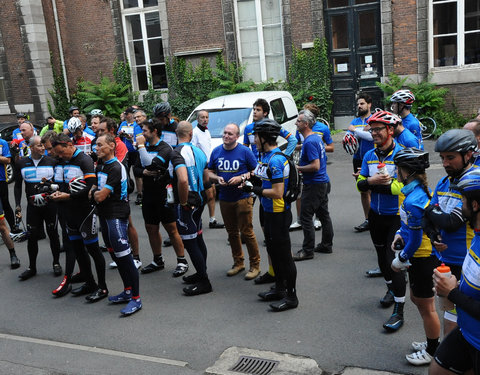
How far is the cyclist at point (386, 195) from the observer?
5023 millimetres

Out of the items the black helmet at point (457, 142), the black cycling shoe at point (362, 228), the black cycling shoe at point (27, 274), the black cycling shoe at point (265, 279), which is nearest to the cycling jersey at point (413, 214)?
the black helmet at point (457, 142)

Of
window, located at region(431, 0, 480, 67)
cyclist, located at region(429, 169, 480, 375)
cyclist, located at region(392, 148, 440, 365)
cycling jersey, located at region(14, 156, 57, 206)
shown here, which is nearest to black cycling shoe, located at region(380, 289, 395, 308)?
cyclist, located at region(392, 148, 440, 365)

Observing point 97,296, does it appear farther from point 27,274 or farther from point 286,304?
point 286,304

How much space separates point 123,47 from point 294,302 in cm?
1576

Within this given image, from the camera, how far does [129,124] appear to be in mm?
11484

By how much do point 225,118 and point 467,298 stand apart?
905cm

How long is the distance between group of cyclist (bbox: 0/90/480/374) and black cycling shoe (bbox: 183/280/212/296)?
14 mm

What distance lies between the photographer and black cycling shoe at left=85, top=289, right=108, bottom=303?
649 centimetres

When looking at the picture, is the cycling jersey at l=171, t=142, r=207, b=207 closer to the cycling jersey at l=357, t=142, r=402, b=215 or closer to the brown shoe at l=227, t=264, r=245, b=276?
the brown shoe at l=227, t=264, r=245, b=276

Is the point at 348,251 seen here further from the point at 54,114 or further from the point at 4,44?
the point at 4,44

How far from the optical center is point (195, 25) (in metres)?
17.8

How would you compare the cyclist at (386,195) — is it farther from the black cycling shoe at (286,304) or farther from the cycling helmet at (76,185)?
the cycling helmet at (76,185)

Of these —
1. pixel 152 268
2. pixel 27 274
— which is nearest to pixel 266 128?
pixel 152 268

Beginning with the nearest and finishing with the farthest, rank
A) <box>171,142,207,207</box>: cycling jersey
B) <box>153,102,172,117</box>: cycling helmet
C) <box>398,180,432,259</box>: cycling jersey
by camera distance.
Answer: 1. <box>398,180,432,259</box>: cycling jersey
2. <box>171,142,207,207</box>: cycling jersey
3. <box>153,102,172,117</box>: cycling helmet
